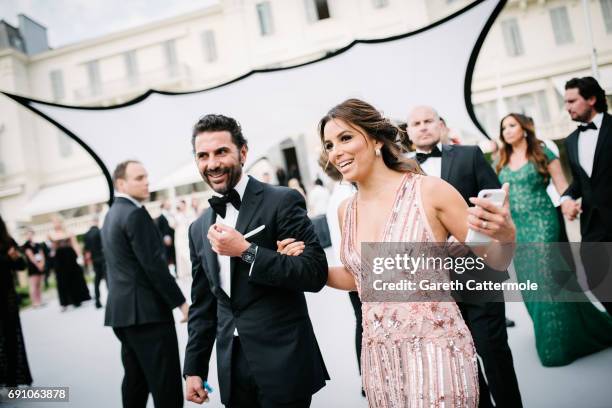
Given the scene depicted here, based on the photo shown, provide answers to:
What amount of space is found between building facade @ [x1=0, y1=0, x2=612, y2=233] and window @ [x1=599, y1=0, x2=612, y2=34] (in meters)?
0.03

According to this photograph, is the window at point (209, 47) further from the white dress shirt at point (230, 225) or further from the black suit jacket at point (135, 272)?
the white dress shirt at point (230, 225)

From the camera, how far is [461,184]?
2242mm

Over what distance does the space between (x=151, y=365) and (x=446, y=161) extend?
2.31 m

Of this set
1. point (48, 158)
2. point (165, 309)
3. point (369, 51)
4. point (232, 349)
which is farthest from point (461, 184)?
point (48, 158)

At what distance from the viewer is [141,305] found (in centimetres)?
254

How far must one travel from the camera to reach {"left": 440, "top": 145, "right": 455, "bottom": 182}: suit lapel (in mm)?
2271

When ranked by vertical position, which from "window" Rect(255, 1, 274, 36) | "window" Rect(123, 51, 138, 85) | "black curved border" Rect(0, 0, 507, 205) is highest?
"window" Rect(123, 51, 138, 85)

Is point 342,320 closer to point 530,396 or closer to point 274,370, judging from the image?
point 530,396

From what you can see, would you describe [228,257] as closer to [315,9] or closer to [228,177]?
[228,177]

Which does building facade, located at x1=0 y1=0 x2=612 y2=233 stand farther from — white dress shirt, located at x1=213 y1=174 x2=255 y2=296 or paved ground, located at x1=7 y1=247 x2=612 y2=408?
white dress shirt, located at x1=213 y1=174 x2=255 y2=296

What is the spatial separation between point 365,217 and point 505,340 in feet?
4.41

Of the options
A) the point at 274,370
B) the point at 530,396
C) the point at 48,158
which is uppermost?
the point at 48,158

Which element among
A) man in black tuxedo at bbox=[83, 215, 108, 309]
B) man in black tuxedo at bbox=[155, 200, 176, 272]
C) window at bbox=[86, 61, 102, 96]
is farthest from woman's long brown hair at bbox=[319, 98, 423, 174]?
window at bbox=[86, 61, 102, 96]

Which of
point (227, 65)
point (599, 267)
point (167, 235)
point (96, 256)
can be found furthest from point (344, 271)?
point (96, 256)
